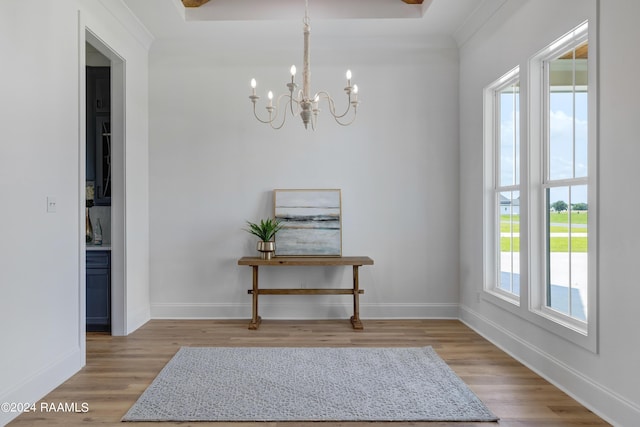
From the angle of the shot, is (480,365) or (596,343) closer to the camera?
(596,343)

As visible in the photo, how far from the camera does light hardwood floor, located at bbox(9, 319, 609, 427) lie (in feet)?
7.25

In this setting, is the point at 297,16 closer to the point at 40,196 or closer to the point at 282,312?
the point at 40,196

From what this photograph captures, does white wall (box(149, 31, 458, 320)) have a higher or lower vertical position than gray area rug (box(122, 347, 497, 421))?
higher

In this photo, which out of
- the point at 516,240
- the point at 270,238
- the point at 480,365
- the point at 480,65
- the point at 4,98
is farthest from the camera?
the point at 270,238

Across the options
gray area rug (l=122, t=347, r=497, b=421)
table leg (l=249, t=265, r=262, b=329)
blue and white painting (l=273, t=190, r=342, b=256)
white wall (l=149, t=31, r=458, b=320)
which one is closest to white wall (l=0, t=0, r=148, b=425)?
gray area rug (l=122, t=347, r=497, b=421)

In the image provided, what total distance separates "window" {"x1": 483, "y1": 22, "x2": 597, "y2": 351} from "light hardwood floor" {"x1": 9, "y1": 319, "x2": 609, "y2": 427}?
16.6 inches

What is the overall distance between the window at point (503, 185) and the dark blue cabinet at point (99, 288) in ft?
11.9

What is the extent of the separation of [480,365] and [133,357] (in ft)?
8.89

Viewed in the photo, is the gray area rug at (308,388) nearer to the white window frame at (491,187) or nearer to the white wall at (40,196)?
the white wall at (40,196)

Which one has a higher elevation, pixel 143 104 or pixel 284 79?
pixel 284 79

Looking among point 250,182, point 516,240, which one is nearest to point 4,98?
point 250,182

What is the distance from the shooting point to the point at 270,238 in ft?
13.6

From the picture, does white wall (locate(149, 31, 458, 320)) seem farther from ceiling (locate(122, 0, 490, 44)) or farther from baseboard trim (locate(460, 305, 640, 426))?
baseboard trim (locate(460, 305, 640, 426))

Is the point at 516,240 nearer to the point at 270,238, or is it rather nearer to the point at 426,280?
the point at 426,280
